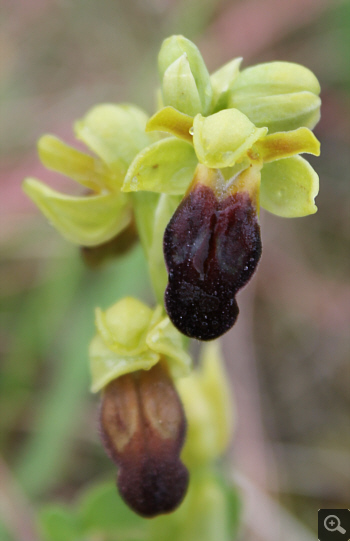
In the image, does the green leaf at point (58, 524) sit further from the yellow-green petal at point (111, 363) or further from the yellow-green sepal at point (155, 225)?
the yellow-green sepal at point (155, 225)

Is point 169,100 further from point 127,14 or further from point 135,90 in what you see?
point 127,14

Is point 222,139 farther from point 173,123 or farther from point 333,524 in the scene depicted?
point 333,524

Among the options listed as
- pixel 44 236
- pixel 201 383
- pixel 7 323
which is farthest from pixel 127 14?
pixel 201 383

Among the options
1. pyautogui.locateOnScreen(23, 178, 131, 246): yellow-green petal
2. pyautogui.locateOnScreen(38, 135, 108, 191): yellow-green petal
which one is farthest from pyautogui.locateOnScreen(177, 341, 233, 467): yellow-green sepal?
pyautogui.locateOnScreen(38, 135, 108, 191): yellow-green petal

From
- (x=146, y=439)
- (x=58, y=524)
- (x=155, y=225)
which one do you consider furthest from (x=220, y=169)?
(x=58, y=524)

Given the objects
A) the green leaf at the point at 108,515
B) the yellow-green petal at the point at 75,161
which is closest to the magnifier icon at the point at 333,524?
the green leaf at the point at 108,515

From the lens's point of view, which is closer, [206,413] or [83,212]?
A: [83,212]
